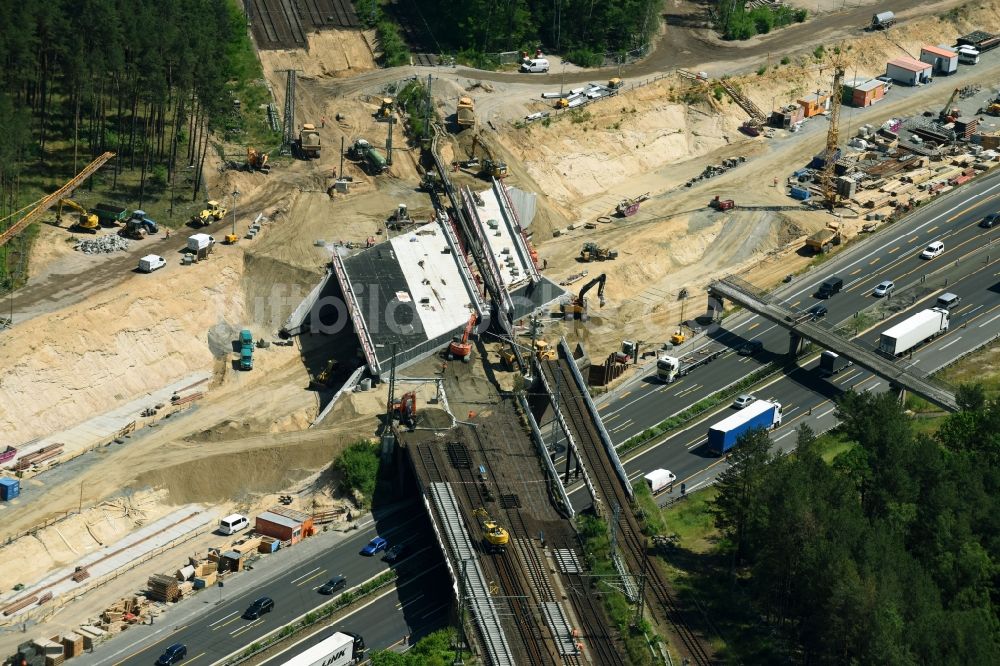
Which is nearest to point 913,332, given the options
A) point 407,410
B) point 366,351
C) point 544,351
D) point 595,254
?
point 595,254

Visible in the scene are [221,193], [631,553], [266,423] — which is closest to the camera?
[631,553]

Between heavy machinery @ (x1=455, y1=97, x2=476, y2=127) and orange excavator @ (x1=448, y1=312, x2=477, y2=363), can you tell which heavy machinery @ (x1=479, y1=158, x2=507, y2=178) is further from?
orange excavator @ (x1=448, y1=312, x2=477, y2=363)

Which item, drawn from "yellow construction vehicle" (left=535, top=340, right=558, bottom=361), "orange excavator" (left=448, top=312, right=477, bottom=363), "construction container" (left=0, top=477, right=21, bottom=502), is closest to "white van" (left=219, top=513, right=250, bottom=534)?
"construction container" (left=0, top=477, right=21, bottom=502)

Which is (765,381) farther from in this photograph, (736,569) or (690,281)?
(736,569)

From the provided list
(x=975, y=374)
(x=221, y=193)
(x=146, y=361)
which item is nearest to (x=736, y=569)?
(x=975, y=374)

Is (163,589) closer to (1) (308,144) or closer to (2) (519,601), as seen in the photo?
(2) (519,601)

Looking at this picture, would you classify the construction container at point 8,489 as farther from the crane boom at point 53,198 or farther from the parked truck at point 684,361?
the parked truck at point 684,361
